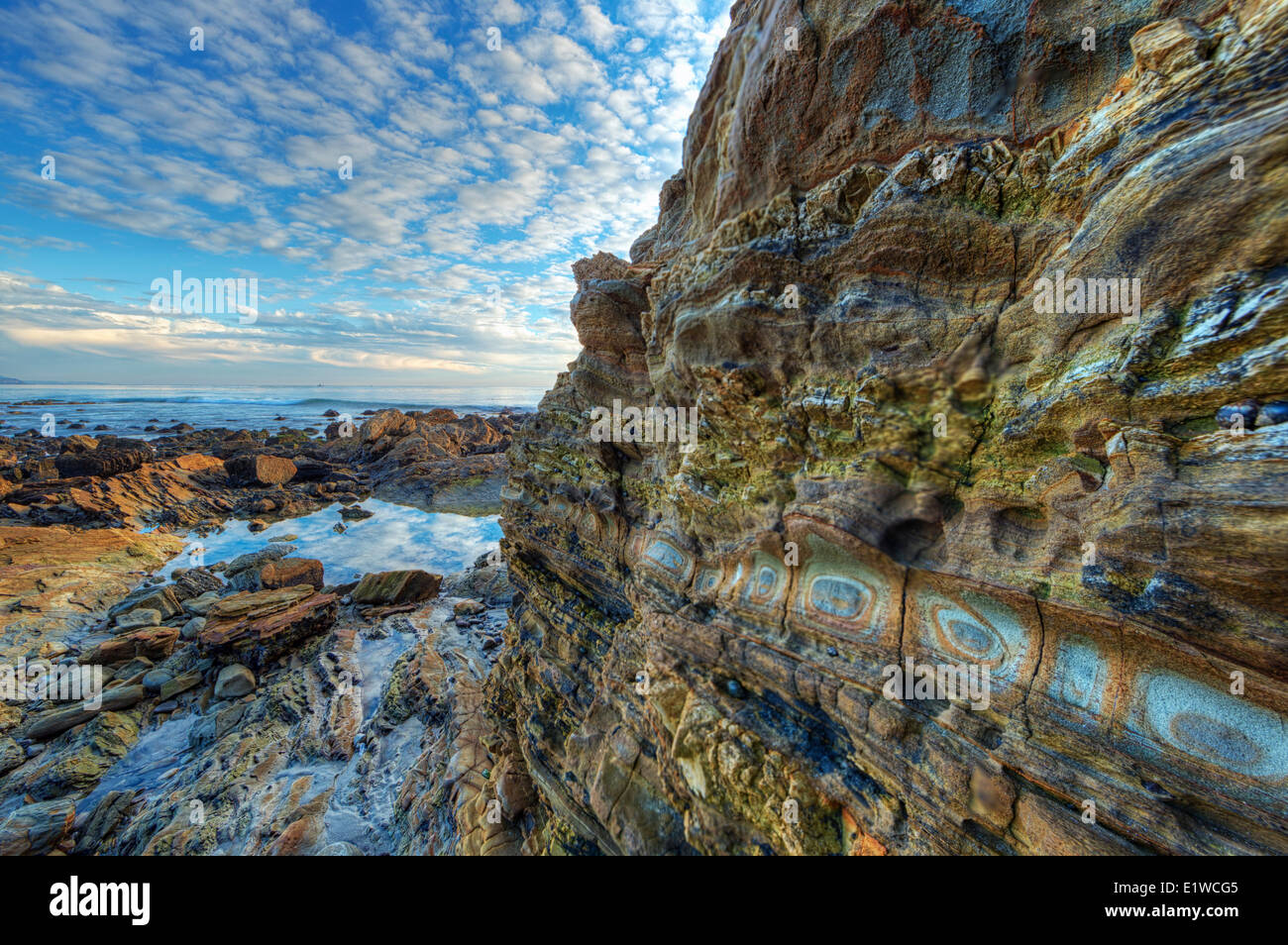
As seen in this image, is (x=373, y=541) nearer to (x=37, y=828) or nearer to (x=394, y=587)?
(x=394, y=587)

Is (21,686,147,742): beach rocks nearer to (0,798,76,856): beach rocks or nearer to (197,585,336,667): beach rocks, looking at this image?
(197,585,336,667): beach rocks

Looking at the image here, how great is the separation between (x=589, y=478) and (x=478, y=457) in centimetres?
3305

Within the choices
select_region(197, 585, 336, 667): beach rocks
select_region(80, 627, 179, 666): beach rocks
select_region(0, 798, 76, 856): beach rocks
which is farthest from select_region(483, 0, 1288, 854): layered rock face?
select_region(80, 627, 179, 666): beach rocks

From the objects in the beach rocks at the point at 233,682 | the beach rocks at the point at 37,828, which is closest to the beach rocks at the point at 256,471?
the beach rocks at the point at 233,682

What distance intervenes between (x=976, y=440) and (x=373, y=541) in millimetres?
30119

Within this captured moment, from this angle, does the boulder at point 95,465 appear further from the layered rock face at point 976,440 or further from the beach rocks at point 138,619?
the layered rock face at point 976,440

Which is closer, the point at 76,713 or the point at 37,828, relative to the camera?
the point at 37,828

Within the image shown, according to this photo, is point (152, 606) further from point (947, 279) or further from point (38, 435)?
point (38, 435)

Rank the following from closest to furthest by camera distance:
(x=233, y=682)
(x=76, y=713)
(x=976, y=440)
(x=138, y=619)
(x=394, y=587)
Answer: (x=976, y=440), (x=76, y=713), (x=233, y=682), (x=138, y=619), (x=394, y=587)

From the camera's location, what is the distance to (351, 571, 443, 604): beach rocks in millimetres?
20250

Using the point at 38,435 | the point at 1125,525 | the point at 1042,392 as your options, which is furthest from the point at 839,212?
the point at 38,435

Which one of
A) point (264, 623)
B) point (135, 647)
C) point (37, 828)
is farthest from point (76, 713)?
point (264, 623)

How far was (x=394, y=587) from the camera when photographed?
67.4 feet

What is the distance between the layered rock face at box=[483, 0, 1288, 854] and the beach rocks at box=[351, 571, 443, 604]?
650 inches
